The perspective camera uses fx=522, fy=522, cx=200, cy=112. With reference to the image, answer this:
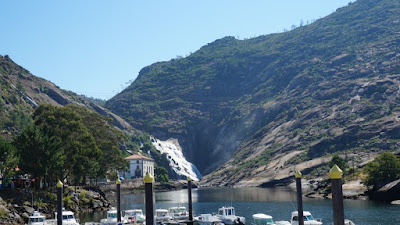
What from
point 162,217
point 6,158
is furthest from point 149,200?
point 6,158

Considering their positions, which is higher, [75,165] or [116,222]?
[75,165]

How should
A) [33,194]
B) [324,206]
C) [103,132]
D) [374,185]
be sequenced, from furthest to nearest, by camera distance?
1. [103,132]
2. [374,185]
3. [324,206]
4. [33,194]

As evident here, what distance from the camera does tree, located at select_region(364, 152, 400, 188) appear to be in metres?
116

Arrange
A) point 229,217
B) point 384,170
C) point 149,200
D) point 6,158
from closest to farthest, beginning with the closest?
point 149,200 < point 229,217 < point 6,158 < point 384,170

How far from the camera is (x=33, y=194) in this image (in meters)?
95.9

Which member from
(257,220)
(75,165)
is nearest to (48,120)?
(75,165)

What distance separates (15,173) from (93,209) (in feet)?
71.4

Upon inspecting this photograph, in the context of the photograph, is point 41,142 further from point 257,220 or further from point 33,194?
point 257,220

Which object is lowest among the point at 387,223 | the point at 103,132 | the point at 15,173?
the point at 387,223

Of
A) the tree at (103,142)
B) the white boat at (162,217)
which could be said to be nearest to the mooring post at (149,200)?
the white boat at (162,217)

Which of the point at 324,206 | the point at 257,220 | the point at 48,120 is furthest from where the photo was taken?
the point at 48,120

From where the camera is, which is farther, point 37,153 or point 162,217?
point 37,153

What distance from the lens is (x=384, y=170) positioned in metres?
118

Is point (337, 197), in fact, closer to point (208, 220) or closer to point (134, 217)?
point (208, 220)
